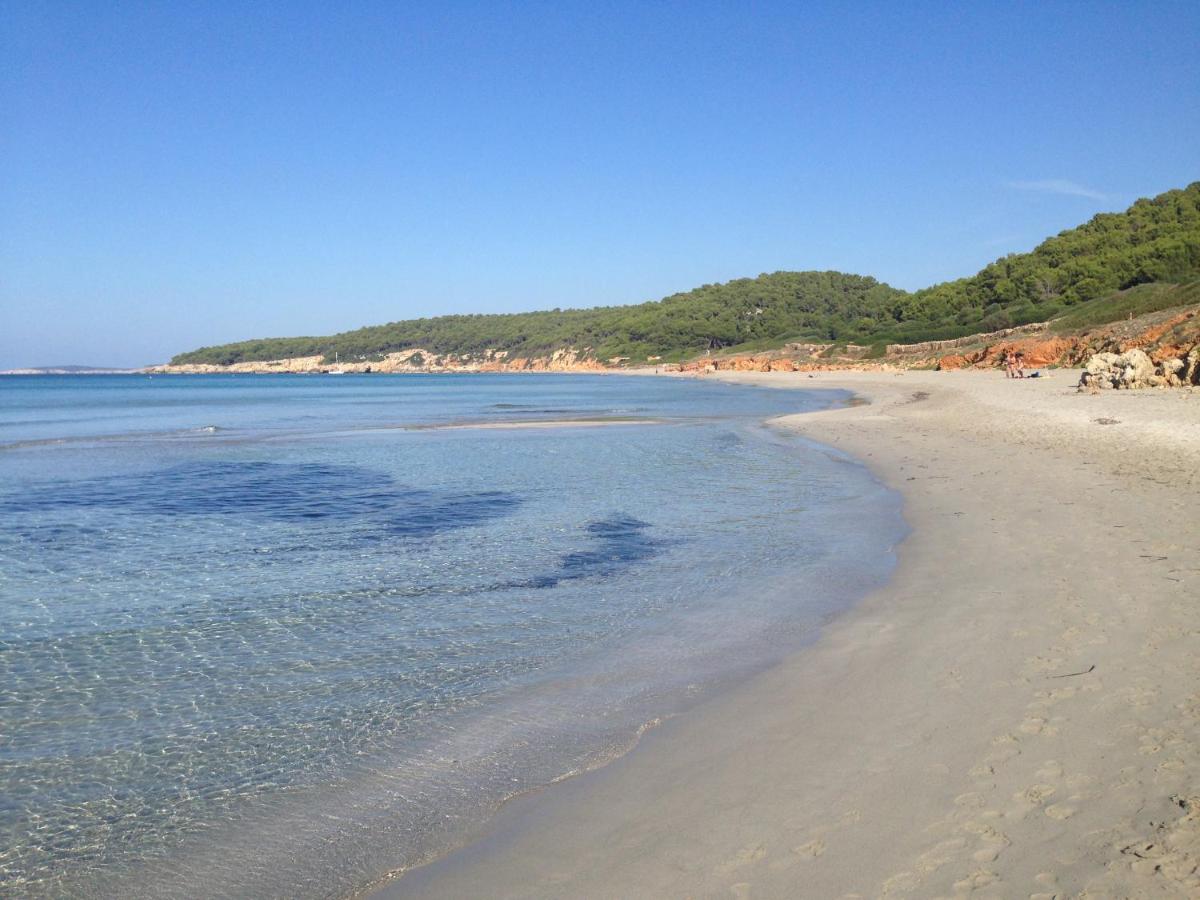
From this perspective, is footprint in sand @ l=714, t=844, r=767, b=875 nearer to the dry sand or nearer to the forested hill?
the dry sand

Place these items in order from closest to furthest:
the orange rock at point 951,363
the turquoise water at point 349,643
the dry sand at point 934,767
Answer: the dry sand at point 934,767 → the turquoise water at point 349,643 → the orange rock at point 951,363

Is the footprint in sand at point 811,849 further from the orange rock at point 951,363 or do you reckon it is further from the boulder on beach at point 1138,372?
the orange rock at point 951,363

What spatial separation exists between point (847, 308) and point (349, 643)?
396ft

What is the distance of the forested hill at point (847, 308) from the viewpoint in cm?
6153

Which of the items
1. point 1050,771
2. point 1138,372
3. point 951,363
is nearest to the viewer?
point 1050,771

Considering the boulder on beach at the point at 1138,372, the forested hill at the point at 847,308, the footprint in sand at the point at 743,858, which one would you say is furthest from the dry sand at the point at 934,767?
the forested hill at the point at 847,308

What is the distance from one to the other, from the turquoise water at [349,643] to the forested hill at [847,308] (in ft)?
180

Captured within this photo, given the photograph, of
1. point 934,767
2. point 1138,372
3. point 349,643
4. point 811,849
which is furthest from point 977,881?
point 1138,372

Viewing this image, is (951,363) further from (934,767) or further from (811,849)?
(811,849)

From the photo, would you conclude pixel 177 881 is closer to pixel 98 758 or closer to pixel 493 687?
pixel 98 758

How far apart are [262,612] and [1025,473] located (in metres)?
11.1

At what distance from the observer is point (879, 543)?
31.1 ft

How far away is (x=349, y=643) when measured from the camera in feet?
21.1

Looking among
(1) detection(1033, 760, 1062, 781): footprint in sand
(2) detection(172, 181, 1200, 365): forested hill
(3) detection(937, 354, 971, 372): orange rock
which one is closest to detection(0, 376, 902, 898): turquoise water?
(1) detection(1033, 760, 1062, 781): footprint in sand
